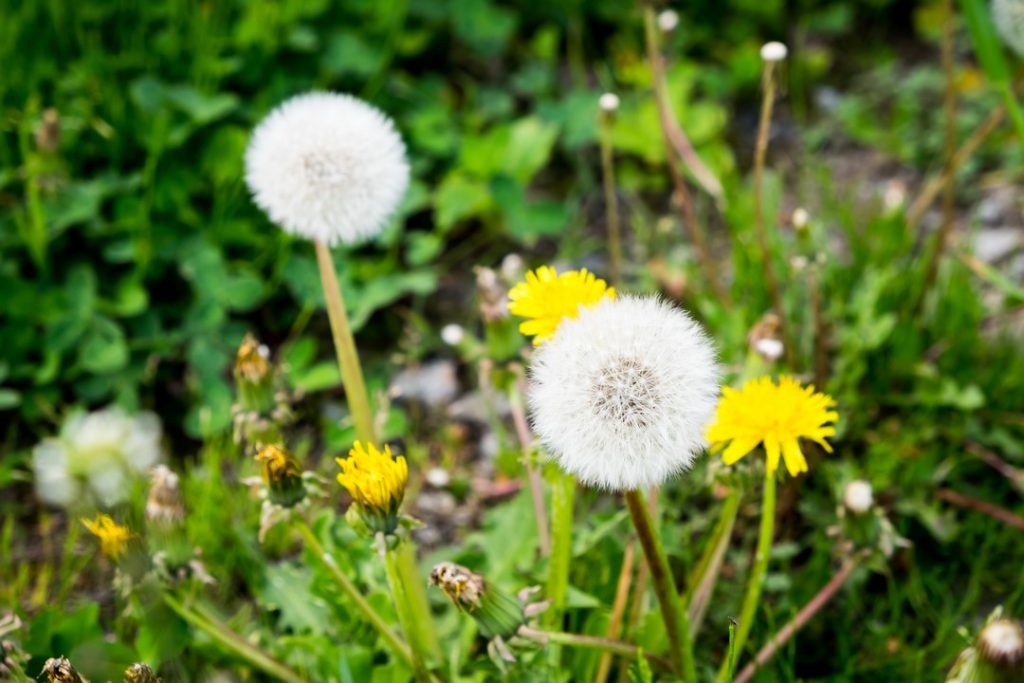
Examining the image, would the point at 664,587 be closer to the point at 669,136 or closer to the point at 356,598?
the point at 356,598

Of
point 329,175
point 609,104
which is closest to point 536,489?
point 329,175

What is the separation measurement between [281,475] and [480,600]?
32 cm

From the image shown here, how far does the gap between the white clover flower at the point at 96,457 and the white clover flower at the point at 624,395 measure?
0.90m

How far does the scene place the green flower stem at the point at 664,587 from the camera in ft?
4.07

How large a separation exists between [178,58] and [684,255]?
1385 mm

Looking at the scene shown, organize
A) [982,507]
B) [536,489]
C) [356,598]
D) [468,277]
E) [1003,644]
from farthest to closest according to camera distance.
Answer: [468,277] → [982,507] → [536,489] → [356,598] → [1003,644]

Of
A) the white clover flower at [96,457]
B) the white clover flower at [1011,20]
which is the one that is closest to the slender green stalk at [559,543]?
the white clover flower at [96,457]

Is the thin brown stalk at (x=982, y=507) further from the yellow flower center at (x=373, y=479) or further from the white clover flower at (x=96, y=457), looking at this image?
the white clover flower at (x=96, y=457)

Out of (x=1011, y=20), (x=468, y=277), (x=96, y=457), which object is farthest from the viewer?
(x=468, y=277)

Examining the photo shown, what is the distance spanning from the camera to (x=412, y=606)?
61.5 inches

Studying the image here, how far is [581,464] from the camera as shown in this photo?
1.16 meters

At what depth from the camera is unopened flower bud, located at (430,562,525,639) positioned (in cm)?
123

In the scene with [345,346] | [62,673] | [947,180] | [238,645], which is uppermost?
[947,180]

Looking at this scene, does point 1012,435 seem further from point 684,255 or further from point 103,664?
point 103,664
